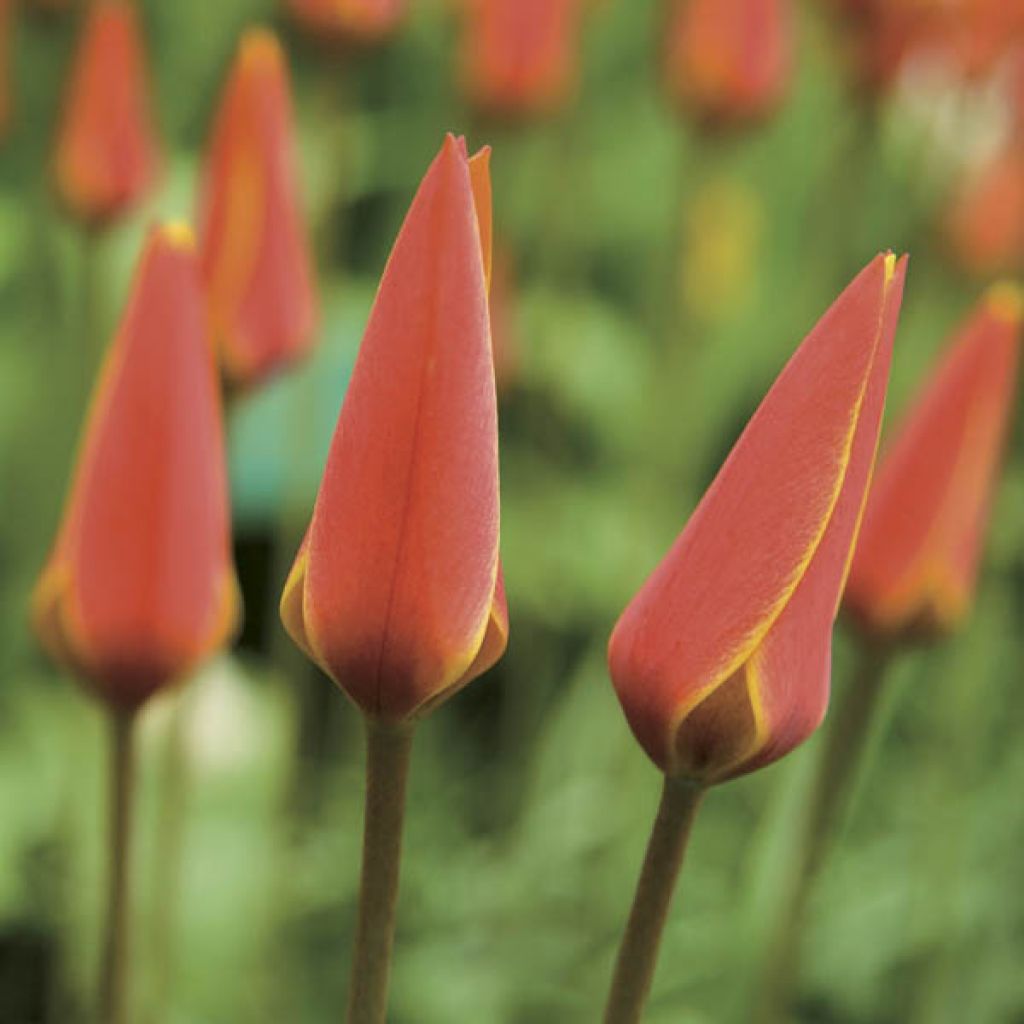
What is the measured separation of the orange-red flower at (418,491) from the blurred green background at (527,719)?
48 centimetres

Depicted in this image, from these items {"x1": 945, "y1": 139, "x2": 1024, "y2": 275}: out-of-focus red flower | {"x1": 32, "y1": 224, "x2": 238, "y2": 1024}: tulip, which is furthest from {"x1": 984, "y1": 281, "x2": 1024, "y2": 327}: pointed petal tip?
{"x1": 945, "y1": 139, "x2": 1024, "y2": 275}: out-of-focus red flower

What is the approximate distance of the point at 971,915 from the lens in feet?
4.29

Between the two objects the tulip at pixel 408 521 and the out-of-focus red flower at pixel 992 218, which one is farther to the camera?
the out-of-focus red flower at pixel 992 218

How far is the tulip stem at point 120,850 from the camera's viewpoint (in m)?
0.57

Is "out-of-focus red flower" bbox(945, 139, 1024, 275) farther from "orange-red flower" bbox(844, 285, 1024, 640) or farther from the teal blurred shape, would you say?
"orange-red flower" bbox(844, 285, 1024, 640)

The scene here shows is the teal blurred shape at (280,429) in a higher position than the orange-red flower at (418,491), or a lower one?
higher

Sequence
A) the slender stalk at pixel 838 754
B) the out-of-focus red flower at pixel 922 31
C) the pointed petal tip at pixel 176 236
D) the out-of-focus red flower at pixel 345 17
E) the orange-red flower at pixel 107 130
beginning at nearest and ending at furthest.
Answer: the pointed petal tip at pixel 176 236 < the slender stalk at pixel 838 754 < the orange-red flower at pixel 107 130 < the out-of-focus red flower at pixel 345 17 < the out-of-focus red flower at pixel 922 31

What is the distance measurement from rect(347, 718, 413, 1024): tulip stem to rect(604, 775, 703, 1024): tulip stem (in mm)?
52

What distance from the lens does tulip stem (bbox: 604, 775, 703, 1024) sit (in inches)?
16.5

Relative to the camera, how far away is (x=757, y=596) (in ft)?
1.31

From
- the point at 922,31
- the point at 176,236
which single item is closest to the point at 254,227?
the point at 176,236

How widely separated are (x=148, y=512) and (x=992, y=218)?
3.10 feet

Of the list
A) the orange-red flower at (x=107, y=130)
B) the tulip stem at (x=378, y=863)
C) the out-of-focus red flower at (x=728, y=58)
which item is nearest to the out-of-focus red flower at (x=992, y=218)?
the out-of-focus red flower at (x=728, y=58)

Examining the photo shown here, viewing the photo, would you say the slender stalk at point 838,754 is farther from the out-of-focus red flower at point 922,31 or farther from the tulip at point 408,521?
the out-of-focus red flower at point 922,31
